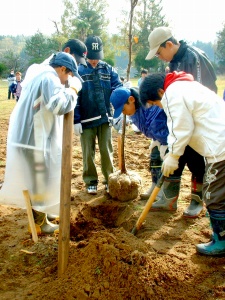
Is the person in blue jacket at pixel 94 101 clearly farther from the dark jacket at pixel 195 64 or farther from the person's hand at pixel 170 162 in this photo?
the person's hand at pixel 170 162

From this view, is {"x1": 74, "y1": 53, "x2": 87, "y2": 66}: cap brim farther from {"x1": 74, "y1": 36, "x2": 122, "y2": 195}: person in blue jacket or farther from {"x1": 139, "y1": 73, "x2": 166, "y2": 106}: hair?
{"x1": 139, "y1": 73, "x2": 166, "y2": 106}: hair

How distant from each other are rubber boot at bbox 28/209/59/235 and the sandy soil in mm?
118

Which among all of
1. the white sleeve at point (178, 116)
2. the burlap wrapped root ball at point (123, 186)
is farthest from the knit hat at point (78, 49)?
the white sleeve at point (178, 116)

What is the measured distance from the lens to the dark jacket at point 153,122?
12.9ft

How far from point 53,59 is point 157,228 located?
78.5 inches

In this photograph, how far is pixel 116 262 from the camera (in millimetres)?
2650

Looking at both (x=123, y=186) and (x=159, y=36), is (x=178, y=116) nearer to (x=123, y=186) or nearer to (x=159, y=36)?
(x=159, y=36)

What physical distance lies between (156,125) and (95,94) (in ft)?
3.23

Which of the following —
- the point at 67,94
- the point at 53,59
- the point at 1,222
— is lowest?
the point at 1,222

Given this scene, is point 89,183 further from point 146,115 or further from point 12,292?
point 12,292

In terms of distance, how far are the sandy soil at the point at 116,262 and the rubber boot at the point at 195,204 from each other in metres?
0.07

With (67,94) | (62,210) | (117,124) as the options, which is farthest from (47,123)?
(117,124)

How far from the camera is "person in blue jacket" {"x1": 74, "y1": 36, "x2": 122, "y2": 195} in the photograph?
4418mm

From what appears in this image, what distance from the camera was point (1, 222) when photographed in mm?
4012
